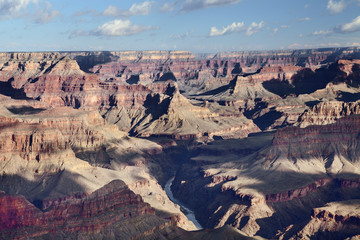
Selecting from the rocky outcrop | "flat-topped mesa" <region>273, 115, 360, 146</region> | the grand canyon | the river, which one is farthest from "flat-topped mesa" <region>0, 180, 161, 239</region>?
"flat-topped mesa" <region>273, 115, 360, 146</region>

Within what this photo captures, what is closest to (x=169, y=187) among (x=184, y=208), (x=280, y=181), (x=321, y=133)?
(x=184, y=208)

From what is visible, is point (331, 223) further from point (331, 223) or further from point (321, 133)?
point (321, 133)

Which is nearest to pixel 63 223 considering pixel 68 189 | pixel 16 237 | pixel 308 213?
pixel 16 237

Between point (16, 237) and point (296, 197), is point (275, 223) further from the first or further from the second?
point (16, 237)

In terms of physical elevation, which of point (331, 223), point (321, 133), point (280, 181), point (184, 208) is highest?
point (321, 133)

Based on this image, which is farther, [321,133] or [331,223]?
[321,133]

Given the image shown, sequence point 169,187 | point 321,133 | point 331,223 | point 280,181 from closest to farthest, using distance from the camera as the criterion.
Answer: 1. point 331,223
2. point 280,181
3. point 321,133
4. point 169,187

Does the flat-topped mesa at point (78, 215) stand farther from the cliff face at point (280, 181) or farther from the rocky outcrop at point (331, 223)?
the cliff face at point (280, 181)

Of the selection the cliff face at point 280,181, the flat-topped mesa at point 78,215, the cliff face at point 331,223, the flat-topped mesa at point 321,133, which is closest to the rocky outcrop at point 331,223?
the cliff face at point 331,223
